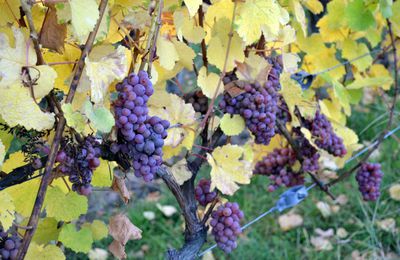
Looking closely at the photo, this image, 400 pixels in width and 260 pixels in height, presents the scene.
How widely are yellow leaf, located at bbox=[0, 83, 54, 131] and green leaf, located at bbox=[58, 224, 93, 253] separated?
0.39 meters

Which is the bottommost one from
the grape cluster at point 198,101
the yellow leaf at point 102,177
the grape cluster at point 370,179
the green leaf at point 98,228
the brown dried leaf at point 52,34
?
the grape cluster at point 370,179

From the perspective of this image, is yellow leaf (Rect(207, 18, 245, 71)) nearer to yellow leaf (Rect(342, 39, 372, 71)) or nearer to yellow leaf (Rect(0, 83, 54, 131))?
yellow leaf (Rect(0, 83, 54, 131))

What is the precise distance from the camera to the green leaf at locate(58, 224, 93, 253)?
117 cm

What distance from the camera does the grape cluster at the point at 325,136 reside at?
1582 millimetres

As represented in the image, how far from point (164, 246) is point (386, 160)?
1.18 m

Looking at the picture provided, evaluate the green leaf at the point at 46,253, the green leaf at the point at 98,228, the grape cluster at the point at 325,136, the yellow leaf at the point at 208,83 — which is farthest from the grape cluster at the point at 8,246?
the grape cluster at the point at 325,136

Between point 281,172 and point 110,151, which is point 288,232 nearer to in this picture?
point 281,172

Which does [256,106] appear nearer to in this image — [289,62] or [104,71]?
[289,62]

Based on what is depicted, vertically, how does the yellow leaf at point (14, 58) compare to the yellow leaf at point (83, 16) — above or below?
below

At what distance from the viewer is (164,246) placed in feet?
8.39

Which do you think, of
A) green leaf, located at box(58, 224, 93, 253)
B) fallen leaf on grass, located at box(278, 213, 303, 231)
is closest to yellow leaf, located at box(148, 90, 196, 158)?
green leaf, located at box(58, 224, 93, 253)

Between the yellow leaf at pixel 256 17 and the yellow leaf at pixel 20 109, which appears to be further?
the yellow leaf at pixel 256 17

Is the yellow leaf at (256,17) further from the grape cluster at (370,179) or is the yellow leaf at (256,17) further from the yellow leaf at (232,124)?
the grape cluster at (370,179)

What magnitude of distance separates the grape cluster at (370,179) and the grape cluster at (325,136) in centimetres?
29
